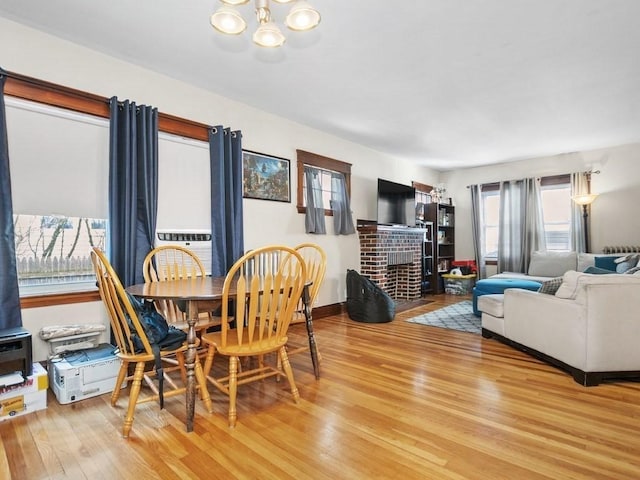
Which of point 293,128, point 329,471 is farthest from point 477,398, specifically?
point 293,128

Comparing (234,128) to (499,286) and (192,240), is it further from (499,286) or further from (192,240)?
(499,286)

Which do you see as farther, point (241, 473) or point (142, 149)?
point (142, 149)

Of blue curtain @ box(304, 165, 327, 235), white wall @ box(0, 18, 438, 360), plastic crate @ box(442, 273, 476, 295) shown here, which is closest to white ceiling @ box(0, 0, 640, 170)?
white wall @ box(0, 18, 438, 360)

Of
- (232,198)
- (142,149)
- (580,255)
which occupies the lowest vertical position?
(580,255)

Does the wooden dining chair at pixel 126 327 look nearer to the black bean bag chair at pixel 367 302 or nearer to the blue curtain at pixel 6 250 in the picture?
the blue curtain at pixel 6 250

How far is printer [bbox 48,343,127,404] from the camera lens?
2191mm

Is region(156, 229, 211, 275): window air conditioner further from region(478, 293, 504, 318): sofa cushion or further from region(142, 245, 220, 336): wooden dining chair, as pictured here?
region(478, 293, 504, 318): sofa cushion

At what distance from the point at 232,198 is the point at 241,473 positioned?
2.53m

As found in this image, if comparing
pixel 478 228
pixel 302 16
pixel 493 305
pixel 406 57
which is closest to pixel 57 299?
pixel 302 16

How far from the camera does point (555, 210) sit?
6.18 meters

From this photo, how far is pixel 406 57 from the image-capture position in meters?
2.88

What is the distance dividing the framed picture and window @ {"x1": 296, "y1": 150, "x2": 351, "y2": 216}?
20cm

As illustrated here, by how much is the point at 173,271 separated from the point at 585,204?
6297mm

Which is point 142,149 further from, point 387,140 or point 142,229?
point 387,140
